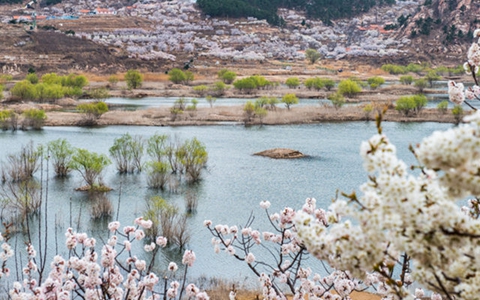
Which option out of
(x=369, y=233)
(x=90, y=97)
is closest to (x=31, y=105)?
(x=90, y=97)

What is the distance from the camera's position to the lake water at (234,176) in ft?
59.2

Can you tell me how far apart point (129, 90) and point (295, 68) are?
131 feet

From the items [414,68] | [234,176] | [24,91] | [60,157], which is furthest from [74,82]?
[414,68]

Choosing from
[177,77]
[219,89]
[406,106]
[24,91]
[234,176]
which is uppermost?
[406,106]

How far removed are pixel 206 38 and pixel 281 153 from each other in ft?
309

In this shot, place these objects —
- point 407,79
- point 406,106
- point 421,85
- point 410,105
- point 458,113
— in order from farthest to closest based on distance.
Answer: point 407,79 < point 421,85 < point 406,106 < point 410,105 < point 458,113

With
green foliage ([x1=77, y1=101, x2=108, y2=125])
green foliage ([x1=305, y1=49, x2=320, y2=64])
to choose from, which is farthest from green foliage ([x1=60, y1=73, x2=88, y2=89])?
green foliage ([x1=305, y1=49, x2=320, y2=64])

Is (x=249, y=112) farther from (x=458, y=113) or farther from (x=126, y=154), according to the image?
(x=126, y=154)

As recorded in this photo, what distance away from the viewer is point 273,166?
2800cm

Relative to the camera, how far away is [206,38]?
121 m

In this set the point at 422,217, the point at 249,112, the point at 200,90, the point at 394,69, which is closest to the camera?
the point at 422,217

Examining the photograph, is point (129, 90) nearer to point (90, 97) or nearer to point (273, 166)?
point (90, 97)

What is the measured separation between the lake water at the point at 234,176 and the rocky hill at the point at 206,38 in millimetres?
50183

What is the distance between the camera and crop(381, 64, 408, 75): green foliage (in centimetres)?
9425
